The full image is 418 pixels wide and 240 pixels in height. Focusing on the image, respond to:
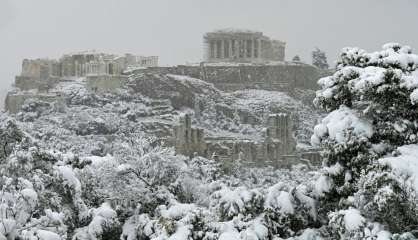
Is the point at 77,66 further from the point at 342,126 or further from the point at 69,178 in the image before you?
the point at 342,126

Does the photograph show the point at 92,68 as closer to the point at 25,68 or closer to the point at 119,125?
the point at 25,68

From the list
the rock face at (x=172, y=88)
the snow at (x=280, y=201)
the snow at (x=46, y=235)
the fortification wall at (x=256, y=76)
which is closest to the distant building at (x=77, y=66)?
the rock face at (x=172, y=88)

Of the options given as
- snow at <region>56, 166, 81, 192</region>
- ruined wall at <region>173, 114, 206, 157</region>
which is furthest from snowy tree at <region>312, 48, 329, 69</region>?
snow at <region>56, 166, 81, 192</region>

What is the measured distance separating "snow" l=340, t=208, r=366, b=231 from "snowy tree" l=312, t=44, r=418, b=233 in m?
0.25

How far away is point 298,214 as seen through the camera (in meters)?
18.2

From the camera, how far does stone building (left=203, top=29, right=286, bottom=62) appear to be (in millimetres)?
82750

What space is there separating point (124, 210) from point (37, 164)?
2.25m

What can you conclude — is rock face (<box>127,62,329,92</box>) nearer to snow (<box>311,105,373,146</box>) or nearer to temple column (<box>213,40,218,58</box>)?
temple column (<box>213,40,218,58</box>)

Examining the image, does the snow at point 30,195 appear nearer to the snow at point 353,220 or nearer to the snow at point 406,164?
the snow at point 353,220

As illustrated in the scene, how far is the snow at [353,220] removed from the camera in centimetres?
1616

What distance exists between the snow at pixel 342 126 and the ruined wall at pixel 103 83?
5442 centimetres

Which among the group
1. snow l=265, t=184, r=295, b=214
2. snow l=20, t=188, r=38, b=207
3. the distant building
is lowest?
snow l=265, t=184, r=295, b=214

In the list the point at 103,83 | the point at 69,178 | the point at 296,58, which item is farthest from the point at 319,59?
the point at 69,178

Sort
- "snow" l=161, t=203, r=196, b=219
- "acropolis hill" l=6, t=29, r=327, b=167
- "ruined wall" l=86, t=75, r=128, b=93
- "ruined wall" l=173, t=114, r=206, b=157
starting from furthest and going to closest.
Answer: "ruined wall" l=86, t=75, r=128, b=93 < "acropolis hill" l=6, t=29, r=327, b=167 < "ruined wall" l=173, t=114, r=206, b=157 < "snow" l=161, t=203, r=196, b=219
